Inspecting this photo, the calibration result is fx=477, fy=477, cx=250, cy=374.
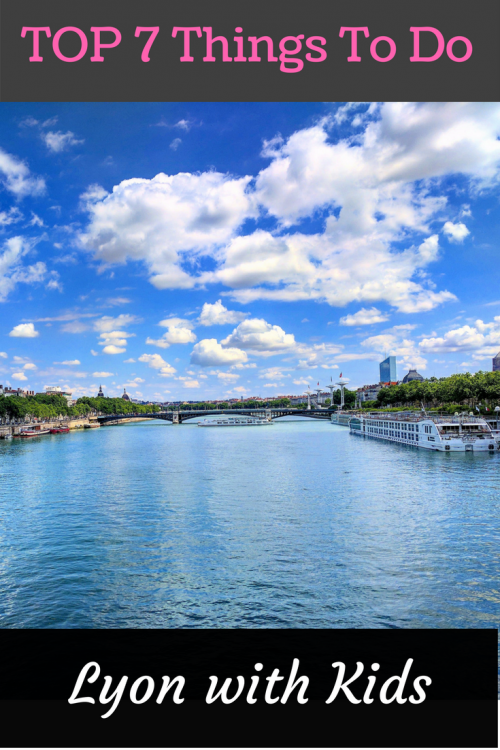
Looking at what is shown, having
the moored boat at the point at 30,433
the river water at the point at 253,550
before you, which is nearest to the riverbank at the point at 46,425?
the moored boat at the point at 30,433

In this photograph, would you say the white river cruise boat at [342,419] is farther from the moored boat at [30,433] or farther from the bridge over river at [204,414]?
the moored boat at [30,433]

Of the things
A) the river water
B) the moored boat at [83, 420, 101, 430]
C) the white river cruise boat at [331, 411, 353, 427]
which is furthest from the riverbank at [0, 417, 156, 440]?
the white river cruise boat at [331, 411, 353, 427]

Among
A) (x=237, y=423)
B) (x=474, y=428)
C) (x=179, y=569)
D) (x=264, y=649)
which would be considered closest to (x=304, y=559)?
(x=179, y=569)

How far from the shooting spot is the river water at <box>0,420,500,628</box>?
13.6 metres

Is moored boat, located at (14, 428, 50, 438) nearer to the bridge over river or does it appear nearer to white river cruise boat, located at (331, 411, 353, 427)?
the bridge over river

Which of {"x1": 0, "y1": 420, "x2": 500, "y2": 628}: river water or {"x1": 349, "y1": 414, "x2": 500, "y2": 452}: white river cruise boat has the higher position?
{"x1": 349, "y1": 414, "x2": 500, "y2": 452}: white river cruise boat

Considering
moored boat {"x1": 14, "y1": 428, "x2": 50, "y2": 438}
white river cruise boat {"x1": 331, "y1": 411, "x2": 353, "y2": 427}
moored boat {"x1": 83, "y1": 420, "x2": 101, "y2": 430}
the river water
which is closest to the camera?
the river water

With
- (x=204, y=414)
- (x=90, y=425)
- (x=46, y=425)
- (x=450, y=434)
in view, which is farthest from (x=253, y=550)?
(x=204, y=414)

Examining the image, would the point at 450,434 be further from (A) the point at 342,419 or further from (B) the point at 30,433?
(B) the point at 30,433

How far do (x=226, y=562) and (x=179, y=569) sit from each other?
70.1 inches

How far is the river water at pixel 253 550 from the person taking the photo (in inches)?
536

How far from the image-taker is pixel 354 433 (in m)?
96.3

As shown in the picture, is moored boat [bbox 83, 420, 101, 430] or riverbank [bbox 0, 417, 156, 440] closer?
riverbank [bbox 0, 417, 156, 440]

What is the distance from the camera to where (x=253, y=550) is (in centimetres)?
1938
